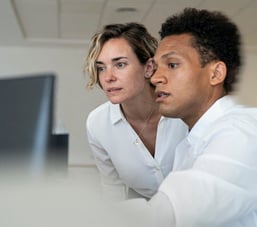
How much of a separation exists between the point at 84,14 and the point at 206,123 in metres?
3.31

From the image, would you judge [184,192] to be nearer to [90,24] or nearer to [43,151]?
[43,151]

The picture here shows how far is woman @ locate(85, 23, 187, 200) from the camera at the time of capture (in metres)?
1.54

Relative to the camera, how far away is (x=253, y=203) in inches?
27.7

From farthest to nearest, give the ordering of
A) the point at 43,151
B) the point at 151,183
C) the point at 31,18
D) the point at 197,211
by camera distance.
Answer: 1. the point at 31,18
2. the point at 151,183
3. the point at 197,211
4. the point at 43,151

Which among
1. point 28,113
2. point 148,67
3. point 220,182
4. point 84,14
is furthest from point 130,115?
point 84,14

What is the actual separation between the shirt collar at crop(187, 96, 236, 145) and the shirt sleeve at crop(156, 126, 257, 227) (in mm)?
160

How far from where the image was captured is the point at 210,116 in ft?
3.06

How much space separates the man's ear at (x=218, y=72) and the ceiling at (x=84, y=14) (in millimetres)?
2493

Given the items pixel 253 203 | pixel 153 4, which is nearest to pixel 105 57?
pixel 253 203

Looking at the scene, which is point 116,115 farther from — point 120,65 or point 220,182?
point 220,182

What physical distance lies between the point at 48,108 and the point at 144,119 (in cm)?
120

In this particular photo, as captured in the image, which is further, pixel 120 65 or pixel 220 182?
pixel 120 65

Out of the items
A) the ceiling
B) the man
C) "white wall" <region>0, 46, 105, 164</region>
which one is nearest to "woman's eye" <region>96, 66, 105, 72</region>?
the man

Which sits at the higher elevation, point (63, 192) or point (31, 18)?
point (31, 18)
